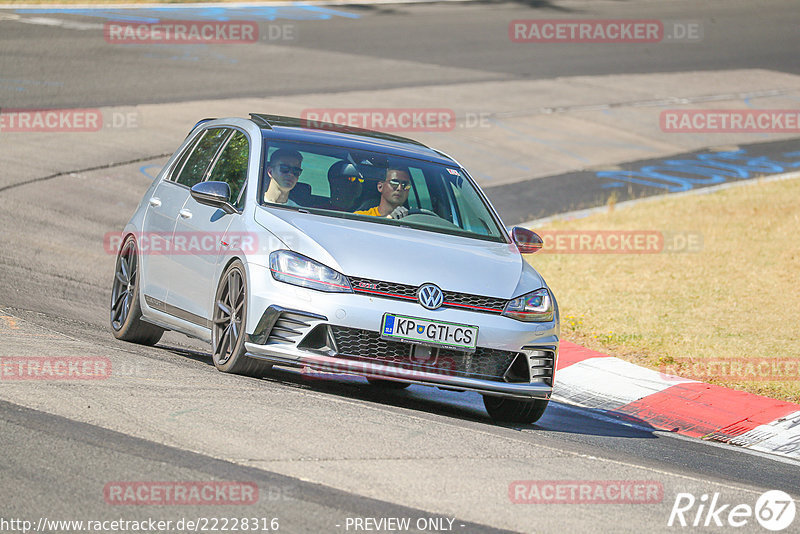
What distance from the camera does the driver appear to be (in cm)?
819

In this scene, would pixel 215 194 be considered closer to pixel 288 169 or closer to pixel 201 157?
pixel 288 169

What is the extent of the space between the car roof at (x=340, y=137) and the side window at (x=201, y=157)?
1.00ft

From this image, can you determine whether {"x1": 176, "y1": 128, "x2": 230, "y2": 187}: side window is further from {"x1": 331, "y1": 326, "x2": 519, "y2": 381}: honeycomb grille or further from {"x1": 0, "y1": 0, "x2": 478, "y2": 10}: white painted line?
{"x1": 0, "y1": 0, "x2": 478, "y2": 10}: white painted line

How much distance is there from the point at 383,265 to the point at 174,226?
2044 mm

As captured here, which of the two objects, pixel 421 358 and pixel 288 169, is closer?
pixel 421 358

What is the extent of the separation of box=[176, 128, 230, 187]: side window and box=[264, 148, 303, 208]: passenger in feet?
2.90

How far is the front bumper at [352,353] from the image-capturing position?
23.4 feet

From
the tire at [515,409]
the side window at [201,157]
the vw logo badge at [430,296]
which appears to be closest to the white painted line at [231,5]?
the side window at [201,157]

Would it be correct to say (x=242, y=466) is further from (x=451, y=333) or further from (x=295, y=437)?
(x=451, y=333)

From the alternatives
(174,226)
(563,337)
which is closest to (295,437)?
(174,226)

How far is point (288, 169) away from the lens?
8.13m

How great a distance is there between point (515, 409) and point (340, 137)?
88.9 inches

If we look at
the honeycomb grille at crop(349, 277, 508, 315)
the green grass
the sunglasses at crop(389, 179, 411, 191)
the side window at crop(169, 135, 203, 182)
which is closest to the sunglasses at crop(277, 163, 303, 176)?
the sunglasses at crop(389, 179, 411, 191)

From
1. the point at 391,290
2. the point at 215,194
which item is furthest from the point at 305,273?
the point at 215,194
